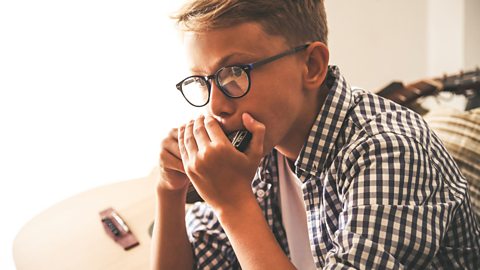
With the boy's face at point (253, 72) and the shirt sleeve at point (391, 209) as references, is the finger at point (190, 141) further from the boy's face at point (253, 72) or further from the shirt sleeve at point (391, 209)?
the shirt sleeve at point (391, 209)

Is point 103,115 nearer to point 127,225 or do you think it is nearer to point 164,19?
point 164,19

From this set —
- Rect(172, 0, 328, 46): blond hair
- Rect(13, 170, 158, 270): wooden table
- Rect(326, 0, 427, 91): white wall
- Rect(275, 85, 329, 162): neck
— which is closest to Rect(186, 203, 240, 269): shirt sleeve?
Rect(13, 170, 158, 270): wooden table

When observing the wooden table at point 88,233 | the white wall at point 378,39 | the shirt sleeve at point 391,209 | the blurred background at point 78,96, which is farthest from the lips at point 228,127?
the white wall at point 378,39

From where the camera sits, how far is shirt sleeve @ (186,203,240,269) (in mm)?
1038

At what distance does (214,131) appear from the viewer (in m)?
0.85

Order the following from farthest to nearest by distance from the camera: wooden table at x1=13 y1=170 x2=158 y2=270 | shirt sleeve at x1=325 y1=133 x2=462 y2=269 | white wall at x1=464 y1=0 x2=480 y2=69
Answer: white wall at x1=464 y1=0 x2=480 y2=69 < wooden table at x1=13 y1=170 x2=158 y2=270 < shirt sleeve at x1=325 y1=133 x2=462 y2=269

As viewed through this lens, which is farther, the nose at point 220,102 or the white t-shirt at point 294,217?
the white t-shirt at point 294,217

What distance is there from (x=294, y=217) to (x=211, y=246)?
0.20 metres

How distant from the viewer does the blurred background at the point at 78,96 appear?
1517mm

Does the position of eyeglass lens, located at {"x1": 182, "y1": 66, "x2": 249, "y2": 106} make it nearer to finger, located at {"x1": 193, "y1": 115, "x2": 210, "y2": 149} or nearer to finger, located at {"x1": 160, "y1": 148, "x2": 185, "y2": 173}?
finger, located at {"x1": 193, "y1": 115, "x2": 210, "y2": 149}

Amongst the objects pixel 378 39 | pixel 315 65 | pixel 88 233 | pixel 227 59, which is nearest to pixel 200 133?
pixel 227 59

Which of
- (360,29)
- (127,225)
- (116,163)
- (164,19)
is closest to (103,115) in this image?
(116,163)

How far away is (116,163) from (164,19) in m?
0.56

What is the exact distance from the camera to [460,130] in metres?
1.22
